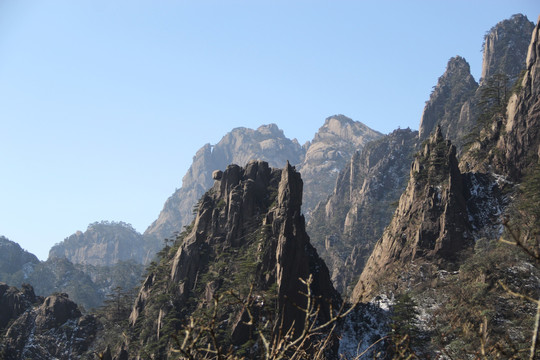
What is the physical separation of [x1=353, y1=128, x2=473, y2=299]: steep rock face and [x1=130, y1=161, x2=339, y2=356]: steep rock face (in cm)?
1164

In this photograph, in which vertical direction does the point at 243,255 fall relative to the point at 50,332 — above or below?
above

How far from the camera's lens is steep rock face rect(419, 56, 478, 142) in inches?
6850

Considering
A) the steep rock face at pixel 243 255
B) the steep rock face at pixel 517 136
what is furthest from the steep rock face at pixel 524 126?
the steep rock face at pixel 243 255

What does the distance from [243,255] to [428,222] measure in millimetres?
28379

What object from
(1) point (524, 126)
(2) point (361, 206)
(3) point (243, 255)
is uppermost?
(2) point (361, 206)

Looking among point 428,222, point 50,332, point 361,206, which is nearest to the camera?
point 428,222

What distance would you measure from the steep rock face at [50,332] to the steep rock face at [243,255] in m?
12.0

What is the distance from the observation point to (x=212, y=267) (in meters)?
84.2

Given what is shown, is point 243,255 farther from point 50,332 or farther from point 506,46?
point 506,46

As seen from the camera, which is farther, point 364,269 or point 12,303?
point 12,303

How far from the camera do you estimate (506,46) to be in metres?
186

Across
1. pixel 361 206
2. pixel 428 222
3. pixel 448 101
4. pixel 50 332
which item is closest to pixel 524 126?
pixel 428 222

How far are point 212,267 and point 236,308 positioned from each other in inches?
594

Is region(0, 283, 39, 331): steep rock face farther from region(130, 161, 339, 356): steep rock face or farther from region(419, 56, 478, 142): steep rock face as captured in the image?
region(419, 56, 478, 142): steep rock face
